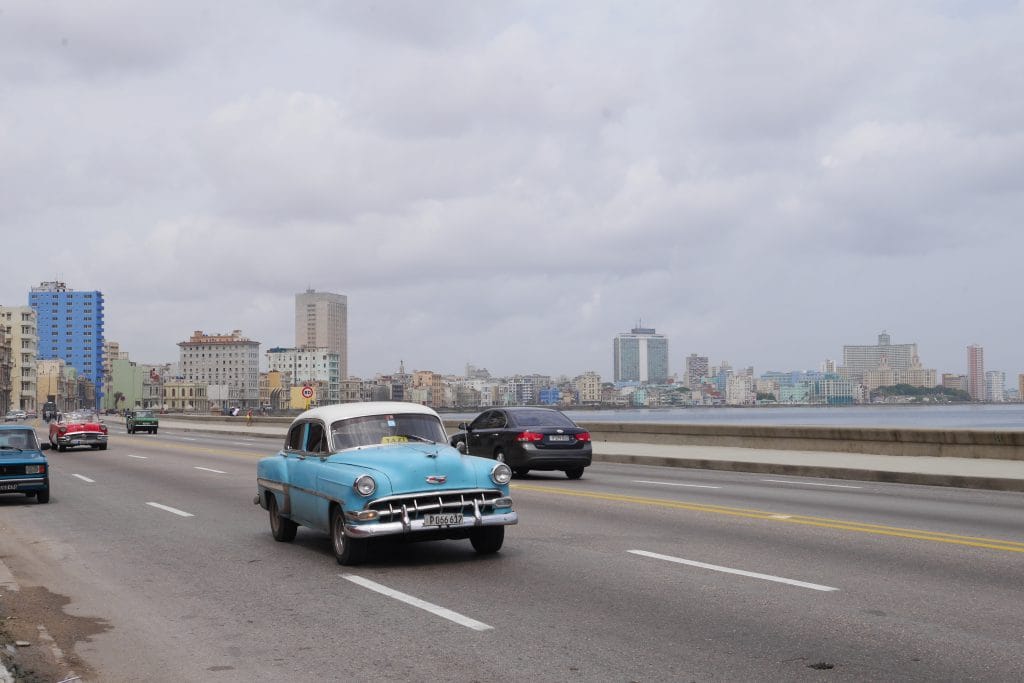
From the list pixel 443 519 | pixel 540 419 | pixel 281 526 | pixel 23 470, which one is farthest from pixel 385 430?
pixel 540 419

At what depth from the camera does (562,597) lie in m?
8.51

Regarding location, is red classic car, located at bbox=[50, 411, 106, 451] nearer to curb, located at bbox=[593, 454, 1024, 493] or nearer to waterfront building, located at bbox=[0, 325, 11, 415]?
curb, located at bbox=[593, 454, 1024, 493]

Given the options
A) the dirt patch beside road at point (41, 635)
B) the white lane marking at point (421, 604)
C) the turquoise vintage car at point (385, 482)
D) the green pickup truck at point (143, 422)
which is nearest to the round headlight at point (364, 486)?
the turquoise vintage car at point (385, 482)

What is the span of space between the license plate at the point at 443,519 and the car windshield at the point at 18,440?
1177cm

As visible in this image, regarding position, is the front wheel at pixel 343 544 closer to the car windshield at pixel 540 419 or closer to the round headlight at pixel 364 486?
the round headlight at pixel 364 486

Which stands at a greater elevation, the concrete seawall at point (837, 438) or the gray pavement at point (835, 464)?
the concrete seawall at point (837, 438)

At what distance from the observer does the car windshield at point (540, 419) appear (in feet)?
74.5

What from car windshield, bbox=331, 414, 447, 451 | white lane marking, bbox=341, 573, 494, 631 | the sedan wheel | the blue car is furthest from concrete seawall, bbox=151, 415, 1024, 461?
the blue car

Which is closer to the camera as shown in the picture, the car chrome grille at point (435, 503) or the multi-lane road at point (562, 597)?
the multi-lane road at point (562, 597)

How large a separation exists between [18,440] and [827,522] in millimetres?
14477

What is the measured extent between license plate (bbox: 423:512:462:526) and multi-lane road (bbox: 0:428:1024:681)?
0.49 metres

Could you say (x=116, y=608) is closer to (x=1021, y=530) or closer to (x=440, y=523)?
(x=440, y=523)

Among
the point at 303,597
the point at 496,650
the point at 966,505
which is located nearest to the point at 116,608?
the point at 303,597

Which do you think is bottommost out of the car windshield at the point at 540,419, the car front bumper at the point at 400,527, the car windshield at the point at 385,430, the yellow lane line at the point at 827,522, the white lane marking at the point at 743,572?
the yellow lane line at the point at 827,522
